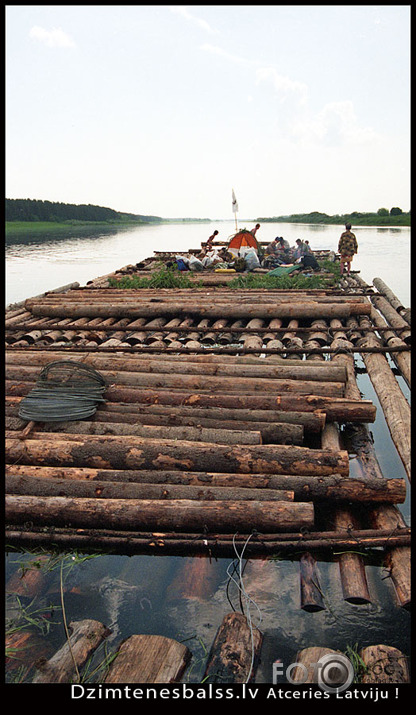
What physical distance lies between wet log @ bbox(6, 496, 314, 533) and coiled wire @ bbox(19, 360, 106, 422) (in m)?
1.45

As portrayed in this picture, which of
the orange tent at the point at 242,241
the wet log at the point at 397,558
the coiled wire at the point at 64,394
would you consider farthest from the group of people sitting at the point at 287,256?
the wet log at the point at 397,558

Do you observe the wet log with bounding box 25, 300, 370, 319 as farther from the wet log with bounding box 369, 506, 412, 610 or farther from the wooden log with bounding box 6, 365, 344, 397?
the wet log with bounding box 369, 506, 412, 610

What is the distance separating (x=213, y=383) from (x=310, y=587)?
3.26m

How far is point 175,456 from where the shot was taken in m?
5.01

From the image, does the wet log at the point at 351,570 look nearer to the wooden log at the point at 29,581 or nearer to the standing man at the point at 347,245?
the wooden log at the point at 29,581

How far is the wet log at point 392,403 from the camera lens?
5531 millimetres

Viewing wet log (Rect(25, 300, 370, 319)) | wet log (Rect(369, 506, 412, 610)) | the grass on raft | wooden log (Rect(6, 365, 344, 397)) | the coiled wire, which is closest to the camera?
wet log (Rect(369, 506, 412, 610))

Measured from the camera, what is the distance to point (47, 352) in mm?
8602

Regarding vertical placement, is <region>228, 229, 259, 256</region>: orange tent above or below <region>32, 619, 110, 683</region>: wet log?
above

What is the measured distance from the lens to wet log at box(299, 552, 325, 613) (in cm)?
385

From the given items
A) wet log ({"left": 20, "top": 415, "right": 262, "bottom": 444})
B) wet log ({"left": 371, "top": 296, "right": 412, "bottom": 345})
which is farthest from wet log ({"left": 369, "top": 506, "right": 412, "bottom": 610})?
wet log ({"left": 371, "top": 296, "right": 412, "bottom": 345})

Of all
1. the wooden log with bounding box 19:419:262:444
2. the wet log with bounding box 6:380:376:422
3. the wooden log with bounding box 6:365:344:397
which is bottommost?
the wooden log with bounding box 19:419:262:444
